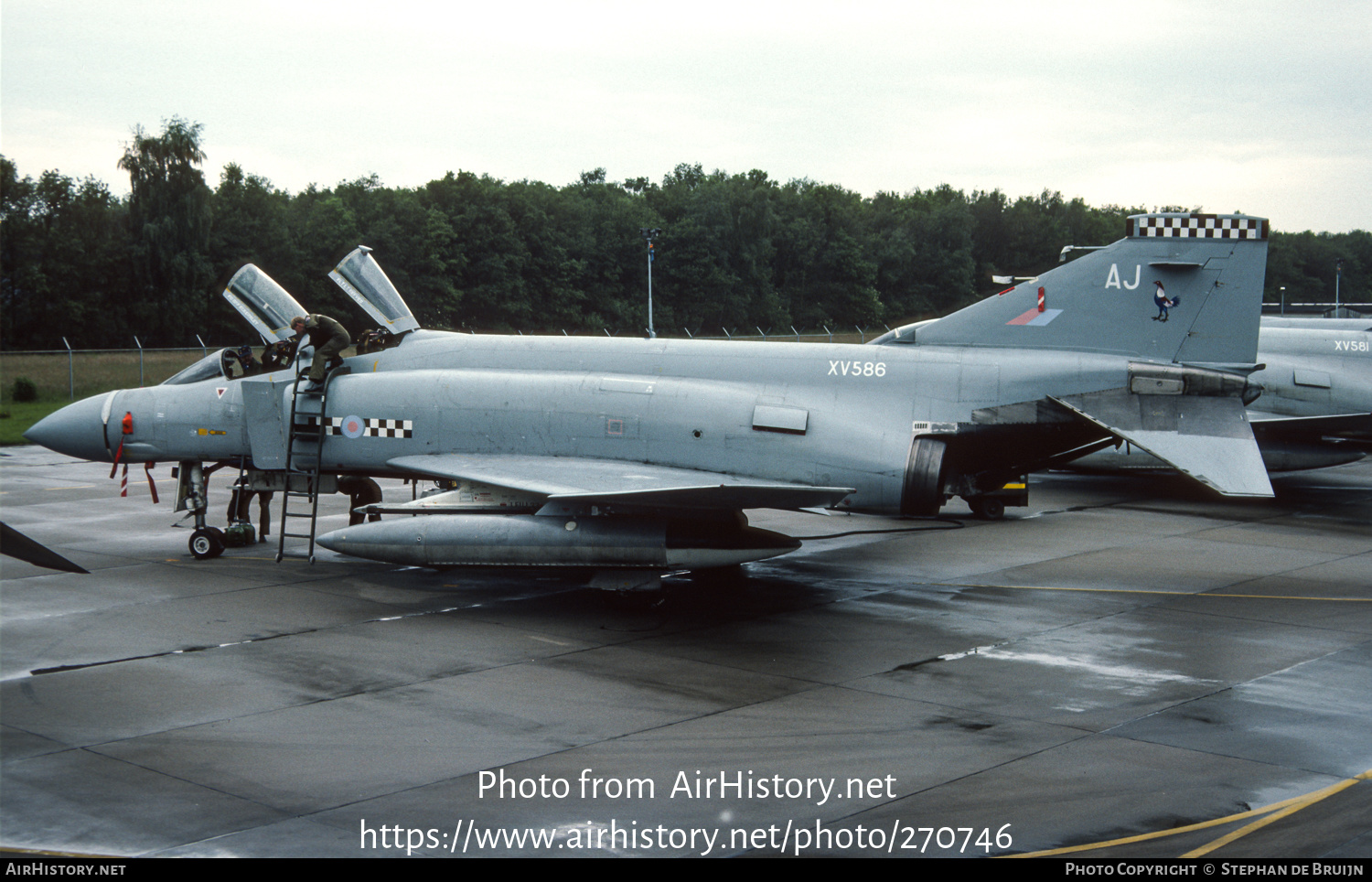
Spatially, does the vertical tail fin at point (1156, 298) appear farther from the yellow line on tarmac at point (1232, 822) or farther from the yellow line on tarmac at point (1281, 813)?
the yellow line on tarmac at point (1232, 822)

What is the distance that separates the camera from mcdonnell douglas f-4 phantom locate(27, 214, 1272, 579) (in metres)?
11.9

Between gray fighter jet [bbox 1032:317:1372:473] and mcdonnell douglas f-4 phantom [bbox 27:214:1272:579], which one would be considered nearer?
mcdonnell douglas f-4 phantom [bbox 27:214:1272:579]

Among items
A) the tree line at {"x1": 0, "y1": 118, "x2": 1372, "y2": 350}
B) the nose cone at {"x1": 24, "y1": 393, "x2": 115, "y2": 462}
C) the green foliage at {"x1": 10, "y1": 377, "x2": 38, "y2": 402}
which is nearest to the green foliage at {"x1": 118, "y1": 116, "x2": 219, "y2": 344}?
the tree line at {"x1": 0, "y1": 118, "x2": 1372, "y2": 350}

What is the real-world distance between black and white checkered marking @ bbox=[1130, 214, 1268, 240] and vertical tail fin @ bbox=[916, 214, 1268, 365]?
1cm

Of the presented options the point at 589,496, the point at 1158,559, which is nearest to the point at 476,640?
the point at 589,496

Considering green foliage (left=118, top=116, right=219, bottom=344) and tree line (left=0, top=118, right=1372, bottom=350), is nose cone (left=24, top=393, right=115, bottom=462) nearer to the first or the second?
tree line (left=0, top=118, right=1372, bottom=350)

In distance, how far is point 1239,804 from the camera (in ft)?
22.3

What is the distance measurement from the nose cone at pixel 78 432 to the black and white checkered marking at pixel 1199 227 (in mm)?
13589

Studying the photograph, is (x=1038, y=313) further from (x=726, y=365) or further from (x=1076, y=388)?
(x=726, y=365)

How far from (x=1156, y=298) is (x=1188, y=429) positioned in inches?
66.8

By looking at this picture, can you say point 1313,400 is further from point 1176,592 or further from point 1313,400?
point 1176,592

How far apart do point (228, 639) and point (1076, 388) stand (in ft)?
31.5

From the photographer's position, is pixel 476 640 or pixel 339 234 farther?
pixel 339 234
